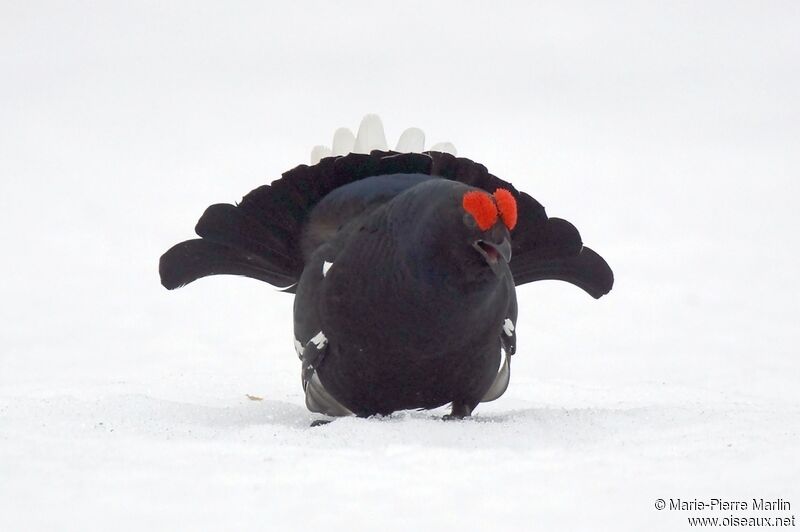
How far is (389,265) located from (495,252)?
310 millimetres

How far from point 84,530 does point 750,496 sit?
1204 mm

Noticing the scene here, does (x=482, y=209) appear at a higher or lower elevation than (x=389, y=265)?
higher

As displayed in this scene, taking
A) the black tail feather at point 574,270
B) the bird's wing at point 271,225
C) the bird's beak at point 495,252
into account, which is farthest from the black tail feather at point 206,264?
the bird's beak at point 495,252

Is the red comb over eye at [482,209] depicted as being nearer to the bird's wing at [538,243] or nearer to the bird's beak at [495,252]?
the bird's beak at [495,252]

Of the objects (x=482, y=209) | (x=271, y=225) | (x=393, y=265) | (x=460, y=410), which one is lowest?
(x=460, y=410)

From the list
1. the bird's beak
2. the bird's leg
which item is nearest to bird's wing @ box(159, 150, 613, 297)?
the bird's beak

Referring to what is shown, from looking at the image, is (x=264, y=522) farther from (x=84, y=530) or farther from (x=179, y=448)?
(x=179, y=448)

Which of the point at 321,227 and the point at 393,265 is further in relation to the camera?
the point at 321,227

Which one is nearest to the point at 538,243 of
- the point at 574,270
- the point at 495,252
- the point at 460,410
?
the point at 574,270

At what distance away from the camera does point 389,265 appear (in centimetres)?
312

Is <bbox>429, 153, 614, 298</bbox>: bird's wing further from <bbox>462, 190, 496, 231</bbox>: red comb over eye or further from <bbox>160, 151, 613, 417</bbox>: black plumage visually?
<bbox>462, 190, 496, 231</bbox>: red comb over eye

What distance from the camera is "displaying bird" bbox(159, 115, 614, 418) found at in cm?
307

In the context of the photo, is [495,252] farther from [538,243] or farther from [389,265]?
[538,243]

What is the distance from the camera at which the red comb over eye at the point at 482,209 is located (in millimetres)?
2932
